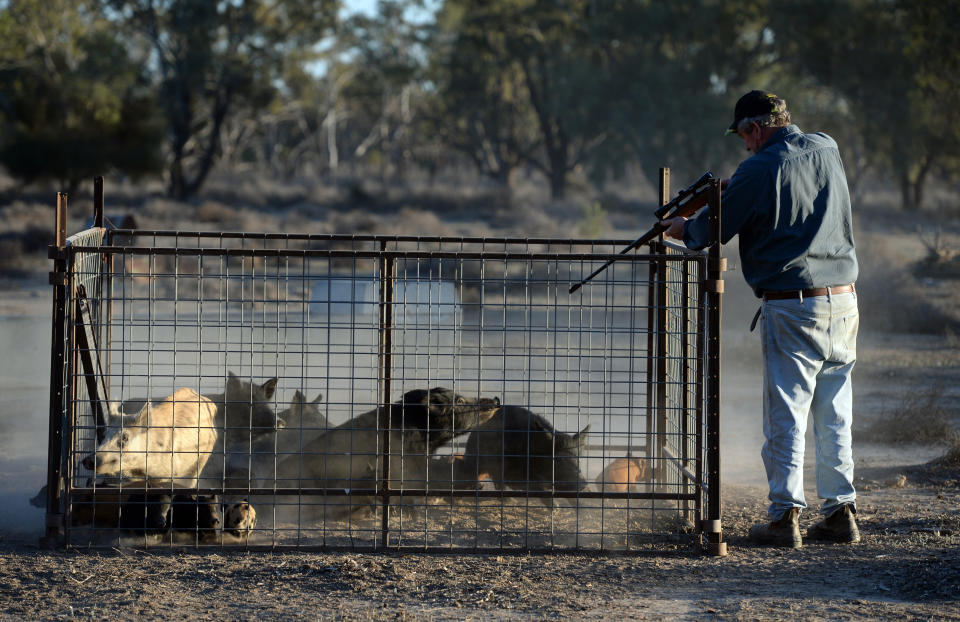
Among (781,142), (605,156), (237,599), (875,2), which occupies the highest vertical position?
(875,2)

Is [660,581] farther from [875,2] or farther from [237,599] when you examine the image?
[875,2]

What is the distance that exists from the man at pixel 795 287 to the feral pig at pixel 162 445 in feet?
9.12

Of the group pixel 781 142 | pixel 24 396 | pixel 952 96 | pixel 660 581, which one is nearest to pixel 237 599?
pixel 660 581

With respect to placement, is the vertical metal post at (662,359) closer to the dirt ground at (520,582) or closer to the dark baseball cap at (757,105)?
the dirt ground at (520,582)

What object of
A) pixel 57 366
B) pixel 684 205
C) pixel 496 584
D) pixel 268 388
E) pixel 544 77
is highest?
pixel 544 77

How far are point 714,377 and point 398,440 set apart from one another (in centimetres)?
191

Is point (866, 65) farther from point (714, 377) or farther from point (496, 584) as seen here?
point (496, 584)

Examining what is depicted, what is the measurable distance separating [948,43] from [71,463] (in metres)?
17.0

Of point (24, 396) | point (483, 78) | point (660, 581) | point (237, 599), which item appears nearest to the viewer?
point (237, 599)

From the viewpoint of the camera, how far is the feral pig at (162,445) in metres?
5.49

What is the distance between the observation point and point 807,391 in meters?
5.45

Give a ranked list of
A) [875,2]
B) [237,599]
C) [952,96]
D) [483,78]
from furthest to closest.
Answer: [483,78] → [875,2] → [952,96] → [237,599]

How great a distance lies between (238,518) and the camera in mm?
5645

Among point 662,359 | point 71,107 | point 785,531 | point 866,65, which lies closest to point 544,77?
point 866,65
